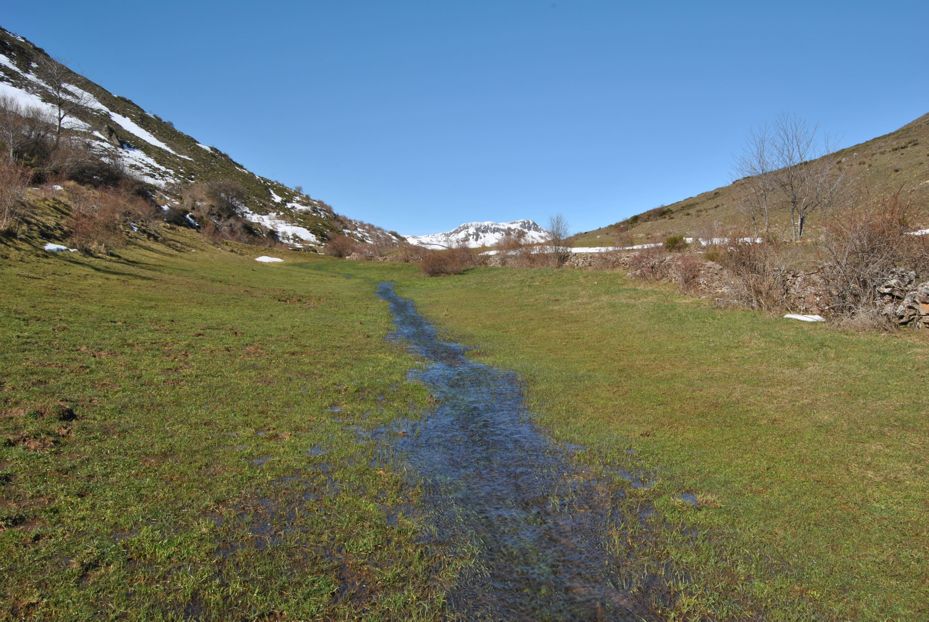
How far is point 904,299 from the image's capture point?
19.9 m

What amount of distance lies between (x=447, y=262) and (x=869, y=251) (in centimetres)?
4636

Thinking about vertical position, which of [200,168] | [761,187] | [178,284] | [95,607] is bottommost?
[95,607]

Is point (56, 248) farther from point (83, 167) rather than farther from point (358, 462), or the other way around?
point (83, 167)

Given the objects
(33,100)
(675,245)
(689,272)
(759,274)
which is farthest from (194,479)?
(33,100)

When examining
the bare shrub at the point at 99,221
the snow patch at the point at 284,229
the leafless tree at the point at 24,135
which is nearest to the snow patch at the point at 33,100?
the leafless tree at the point at 24,135

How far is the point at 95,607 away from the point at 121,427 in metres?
5.68

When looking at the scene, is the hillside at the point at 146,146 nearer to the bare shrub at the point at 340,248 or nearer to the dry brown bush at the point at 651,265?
the bare shrub at the point at 340,248

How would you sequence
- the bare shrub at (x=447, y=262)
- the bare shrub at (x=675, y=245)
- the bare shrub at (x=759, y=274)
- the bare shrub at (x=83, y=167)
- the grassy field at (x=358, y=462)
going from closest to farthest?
1. the grassy field at (x=358, y=462)
2. the bare shrub at (x=759, y=274)
3. the bare shrub at (x=675, y=245)
4. the bare shrub at (x=83, y=167)
5. the bare shrub at (x=447, y=262)

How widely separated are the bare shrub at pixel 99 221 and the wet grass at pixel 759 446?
28.8 metres

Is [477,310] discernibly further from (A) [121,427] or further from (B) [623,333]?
(A) [121,427]

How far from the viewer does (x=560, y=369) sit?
59.4ft

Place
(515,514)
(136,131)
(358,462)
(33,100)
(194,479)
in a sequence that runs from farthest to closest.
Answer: (136,131)
(33,100)
(358,462)
(194,479)
(515,514)

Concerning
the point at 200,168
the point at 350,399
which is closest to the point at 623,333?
the point at 350,399

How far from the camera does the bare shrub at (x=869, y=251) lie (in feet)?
68.4
